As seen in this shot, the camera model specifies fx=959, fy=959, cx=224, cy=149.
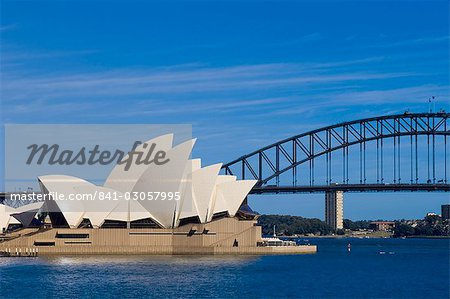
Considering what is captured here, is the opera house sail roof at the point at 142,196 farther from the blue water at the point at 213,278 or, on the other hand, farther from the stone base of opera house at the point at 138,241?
the blue water at the point at 213,278

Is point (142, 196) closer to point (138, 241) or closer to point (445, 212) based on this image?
point (138, 241)

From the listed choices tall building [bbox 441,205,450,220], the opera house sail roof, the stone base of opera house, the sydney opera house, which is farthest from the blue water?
tall building [bbox 441,205,450,220]

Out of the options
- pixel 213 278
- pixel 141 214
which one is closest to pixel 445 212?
pixel 141 214

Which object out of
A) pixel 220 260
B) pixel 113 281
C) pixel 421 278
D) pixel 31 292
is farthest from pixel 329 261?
pixel 31 292

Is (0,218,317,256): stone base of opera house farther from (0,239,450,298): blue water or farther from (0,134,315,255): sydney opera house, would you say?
(0,239,450,298): blue water

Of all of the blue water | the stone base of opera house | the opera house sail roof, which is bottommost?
the blue water

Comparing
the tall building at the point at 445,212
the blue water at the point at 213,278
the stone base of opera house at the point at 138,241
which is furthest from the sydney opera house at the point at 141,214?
the tall building at the point at 445,212
